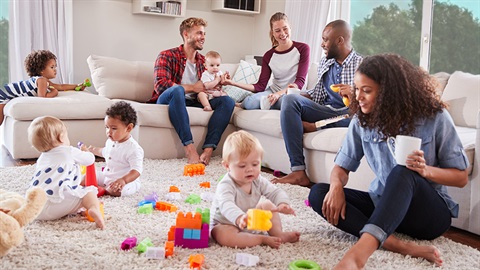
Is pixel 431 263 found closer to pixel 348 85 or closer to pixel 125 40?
pixel 348 85

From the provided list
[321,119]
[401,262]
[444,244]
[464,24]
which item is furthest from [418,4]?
[401,262]

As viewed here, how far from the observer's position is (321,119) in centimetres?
346

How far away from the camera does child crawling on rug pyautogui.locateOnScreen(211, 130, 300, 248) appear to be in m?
2.01

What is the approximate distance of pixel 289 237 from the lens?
219 cm

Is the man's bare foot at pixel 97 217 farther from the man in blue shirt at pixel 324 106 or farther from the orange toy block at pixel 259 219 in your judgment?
the man in blue shirt at pixel 324 106

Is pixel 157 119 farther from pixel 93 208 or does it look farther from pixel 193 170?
pixel 93 208

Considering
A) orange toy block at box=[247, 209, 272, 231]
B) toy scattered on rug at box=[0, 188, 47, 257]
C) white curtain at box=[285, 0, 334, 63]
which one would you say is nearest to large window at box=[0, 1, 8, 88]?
white curtain at box=[285, 0, 334, 63]

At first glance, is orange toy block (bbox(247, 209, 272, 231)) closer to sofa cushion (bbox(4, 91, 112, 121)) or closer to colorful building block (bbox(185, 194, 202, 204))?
colorful building block (bbox(185, 194, 202, 204))

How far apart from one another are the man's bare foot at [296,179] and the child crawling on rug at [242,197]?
1165 mm

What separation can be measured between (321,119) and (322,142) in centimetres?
25

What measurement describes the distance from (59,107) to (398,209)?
109 inches

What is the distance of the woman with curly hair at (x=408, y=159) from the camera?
6.13ft

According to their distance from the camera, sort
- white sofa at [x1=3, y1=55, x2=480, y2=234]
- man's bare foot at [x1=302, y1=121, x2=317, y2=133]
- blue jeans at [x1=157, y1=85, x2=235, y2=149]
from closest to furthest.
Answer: white sofa at [x1=3, y1=55, x2=480, y2=234] < man's bare foot at [x1=302, y1=121, x2=317, y2=133] < blue jeans at [x1=157, y1=85, x2=235, y2=149]

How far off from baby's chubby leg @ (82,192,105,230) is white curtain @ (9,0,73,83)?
338 cm
